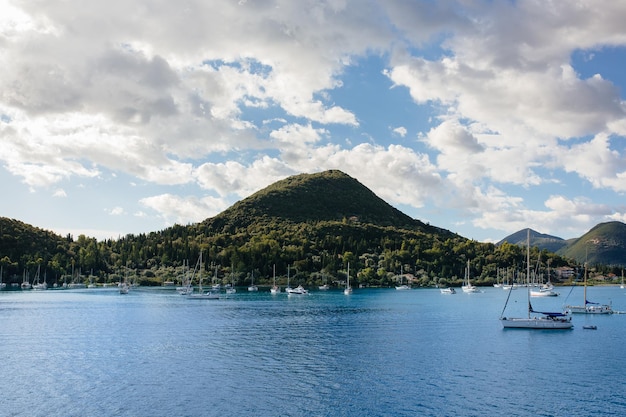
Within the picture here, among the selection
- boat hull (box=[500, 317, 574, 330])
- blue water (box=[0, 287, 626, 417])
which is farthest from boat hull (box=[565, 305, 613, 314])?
boat hull (box=[500, 317, 574, 330])

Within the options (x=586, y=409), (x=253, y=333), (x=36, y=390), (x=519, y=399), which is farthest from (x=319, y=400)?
(x=253, y=333)

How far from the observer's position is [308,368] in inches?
2383

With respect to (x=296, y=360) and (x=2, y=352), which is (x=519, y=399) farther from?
(x=2, y=352)

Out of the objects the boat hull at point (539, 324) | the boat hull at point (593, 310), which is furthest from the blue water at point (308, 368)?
the boat hull at point (593, 310)

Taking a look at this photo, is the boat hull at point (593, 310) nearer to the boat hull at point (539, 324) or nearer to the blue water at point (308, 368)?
the blue water at point (308, 368)

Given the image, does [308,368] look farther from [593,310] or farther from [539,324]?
[593,310]

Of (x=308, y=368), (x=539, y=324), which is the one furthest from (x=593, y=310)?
(x=308, y=368)

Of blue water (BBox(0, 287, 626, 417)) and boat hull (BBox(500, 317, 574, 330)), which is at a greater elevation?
boat hull (BBox(500, 317, 574, 330))

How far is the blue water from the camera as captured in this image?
152ft

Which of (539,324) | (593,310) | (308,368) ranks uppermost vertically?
(539,324)

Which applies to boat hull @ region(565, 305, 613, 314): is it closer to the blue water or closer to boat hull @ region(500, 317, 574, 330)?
the blue water

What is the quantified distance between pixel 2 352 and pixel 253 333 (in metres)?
36.1

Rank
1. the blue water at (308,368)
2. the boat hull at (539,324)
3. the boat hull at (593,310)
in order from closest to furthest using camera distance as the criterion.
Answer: the blue water at (308,368), the boat hull at (539,324), the boat hull at (593,310)

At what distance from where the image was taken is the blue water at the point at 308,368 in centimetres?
4638
